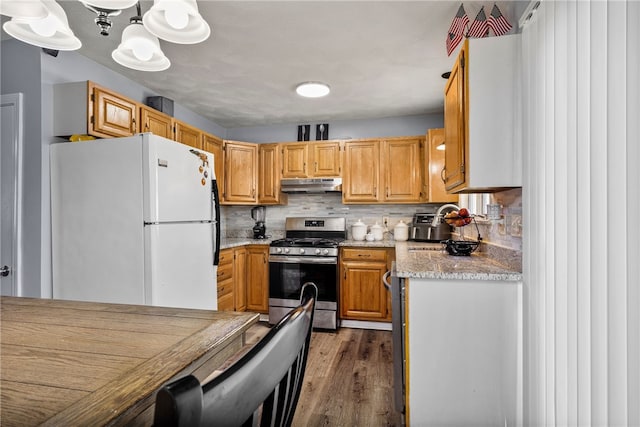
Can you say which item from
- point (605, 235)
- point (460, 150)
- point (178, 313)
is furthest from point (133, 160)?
point (605, 235)

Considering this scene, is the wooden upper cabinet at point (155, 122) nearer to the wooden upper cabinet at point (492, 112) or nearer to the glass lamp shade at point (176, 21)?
the glass lamp shade at point (176, 21)

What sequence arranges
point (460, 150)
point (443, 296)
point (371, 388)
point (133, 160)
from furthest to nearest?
point (371, 388), point (133, 160), point (460, 150), point (443, 296)

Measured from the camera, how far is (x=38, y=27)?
138 centimetres

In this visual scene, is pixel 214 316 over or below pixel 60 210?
below

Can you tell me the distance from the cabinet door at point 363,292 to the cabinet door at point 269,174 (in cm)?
129

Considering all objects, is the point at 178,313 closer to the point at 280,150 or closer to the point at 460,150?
the point at 460,150

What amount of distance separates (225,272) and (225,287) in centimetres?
16

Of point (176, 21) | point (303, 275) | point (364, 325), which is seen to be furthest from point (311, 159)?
point (176, 21)

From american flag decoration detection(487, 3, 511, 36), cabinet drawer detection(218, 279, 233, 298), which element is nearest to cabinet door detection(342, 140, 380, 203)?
cabinet drawer detection(218, 279, 233, 298)

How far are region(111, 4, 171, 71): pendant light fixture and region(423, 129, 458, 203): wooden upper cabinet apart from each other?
2785 millimetres

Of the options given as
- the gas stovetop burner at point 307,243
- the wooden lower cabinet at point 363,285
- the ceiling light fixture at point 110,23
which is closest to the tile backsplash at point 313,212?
the gas stovetop burner at point 307,243

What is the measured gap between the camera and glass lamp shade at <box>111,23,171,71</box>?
1.59 m

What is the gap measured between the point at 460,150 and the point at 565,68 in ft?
2.24

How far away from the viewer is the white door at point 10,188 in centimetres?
242
